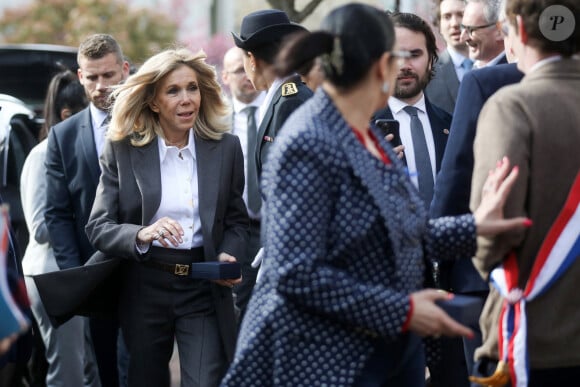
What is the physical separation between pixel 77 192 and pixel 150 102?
48.4 inches

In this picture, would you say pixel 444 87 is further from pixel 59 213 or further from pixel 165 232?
pixel 165 232

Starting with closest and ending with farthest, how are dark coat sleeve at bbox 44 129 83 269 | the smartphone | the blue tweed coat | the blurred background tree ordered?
the blue tweed coat < the smartphone < dark coat sleeve at bbox 44 129 83 269 < the blurred background tree

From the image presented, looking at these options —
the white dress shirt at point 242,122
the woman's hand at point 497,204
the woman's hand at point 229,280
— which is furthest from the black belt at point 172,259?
the white dress shirt at point 242,122

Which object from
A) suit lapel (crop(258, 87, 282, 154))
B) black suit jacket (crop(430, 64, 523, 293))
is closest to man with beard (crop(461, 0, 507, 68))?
suit lapel (crop(258, 87, 282, 154))

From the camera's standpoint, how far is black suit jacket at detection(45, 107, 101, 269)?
7.07m

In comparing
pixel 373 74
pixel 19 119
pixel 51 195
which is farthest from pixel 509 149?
pixel 19 119

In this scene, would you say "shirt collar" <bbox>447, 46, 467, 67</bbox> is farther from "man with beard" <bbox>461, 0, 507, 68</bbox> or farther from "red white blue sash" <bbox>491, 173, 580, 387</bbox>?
"red white blue sash" <bbox>491, 173, 580, 387</bbox>

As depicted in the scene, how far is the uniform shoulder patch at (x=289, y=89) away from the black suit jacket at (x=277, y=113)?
1cm

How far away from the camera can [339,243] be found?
357cm

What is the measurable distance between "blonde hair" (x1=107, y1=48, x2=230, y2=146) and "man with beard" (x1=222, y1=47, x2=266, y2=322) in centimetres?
82

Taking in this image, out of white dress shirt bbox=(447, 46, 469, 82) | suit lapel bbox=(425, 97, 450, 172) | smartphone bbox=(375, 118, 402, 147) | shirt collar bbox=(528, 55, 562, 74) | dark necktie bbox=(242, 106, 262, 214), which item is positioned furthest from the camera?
dark necktie bbox=(242, 106, 262, 214)

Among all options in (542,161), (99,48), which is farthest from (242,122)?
(542,161)

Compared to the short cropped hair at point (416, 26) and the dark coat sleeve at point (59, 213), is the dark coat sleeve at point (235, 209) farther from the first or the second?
the dark coat sleeve at point (59, 213)

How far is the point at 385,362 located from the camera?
3.76m
